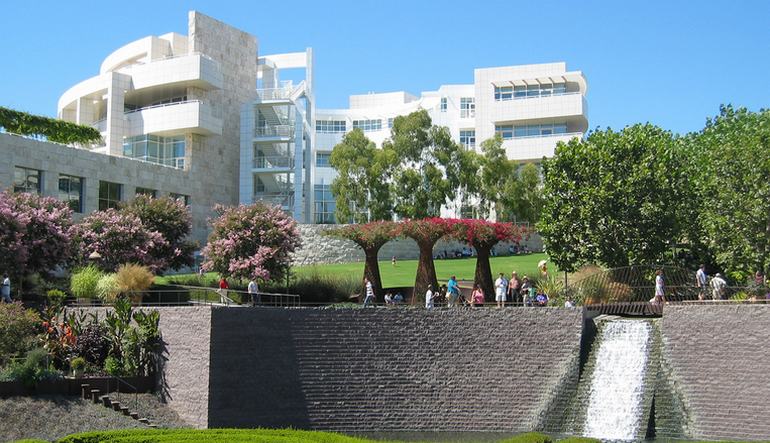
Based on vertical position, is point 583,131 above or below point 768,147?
above

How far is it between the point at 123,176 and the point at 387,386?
1125 inches

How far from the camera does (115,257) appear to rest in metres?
42.0

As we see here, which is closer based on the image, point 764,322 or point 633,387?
point 764,322

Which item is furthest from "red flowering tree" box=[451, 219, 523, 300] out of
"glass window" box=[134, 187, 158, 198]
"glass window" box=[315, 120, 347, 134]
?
"glass window" box=[315, 120, 347, 134]

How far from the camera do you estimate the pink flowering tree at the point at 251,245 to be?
136 feet

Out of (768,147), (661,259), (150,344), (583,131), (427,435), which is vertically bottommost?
(427,435)

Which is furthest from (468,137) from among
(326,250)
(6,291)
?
(6,291)

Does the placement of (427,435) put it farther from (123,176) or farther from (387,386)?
(123,176)

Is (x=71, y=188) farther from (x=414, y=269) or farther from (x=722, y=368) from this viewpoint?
(x=722, y=368)

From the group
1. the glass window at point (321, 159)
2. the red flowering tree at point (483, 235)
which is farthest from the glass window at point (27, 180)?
the glass window at point (321, 159)

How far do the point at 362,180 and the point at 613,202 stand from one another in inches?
823

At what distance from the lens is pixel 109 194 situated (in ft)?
176

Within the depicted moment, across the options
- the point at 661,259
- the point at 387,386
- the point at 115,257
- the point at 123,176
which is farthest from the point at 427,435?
the point at 123,176

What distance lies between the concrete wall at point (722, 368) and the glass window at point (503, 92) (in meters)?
39.7
